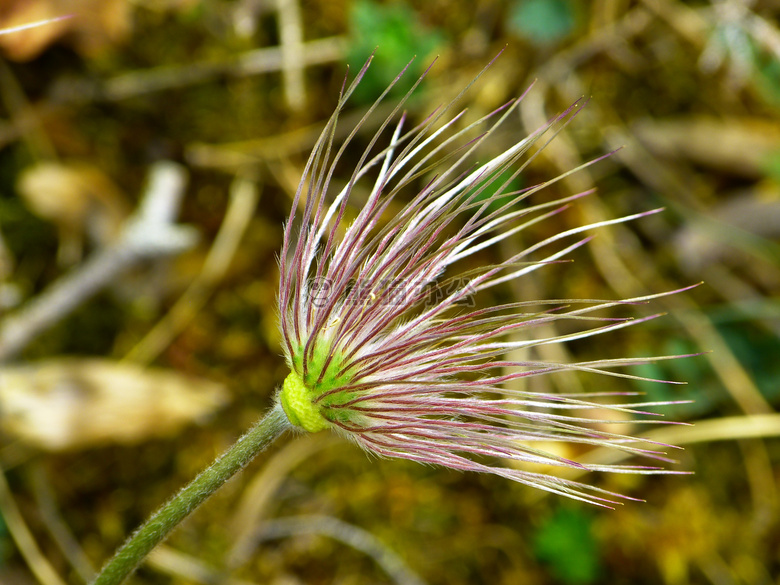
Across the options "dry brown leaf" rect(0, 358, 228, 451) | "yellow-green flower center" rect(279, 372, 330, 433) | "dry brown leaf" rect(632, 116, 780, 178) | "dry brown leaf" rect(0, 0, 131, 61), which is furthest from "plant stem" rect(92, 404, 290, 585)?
"dry brown leaf" rect(632, 116, 780, 178)

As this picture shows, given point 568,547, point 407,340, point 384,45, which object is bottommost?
point 568,547

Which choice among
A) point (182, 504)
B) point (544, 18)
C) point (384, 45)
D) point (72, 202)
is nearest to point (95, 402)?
point (72, 202)

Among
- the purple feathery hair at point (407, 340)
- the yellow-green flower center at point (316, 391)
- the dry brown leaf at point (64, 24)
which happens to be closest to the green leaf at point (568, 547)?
the purple feathery hair at point (407, 340)

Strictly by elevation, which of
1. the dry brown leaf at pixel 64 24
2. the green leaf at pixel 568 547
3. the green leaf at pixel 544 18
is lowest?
the green leaf at pixel 568 547

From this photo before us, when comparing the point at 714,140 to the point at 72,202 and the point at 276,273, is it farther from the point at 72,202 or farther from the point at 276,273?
the point at 72,202

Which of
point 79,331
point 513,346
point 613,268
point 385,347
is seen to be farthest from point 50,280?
point 613,268

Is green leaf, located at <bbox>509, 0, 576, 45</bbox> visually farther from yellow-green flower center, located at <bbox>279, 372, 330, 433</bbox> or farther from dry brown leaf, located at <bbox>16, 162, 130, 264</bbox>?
yellow-green flower center, located at <bbox>279, 372, 330, 433</bbox>

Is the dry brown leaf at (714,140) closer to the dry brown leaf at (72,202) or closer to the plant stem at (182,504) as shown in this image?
the dry brown leaf at (72,202)
